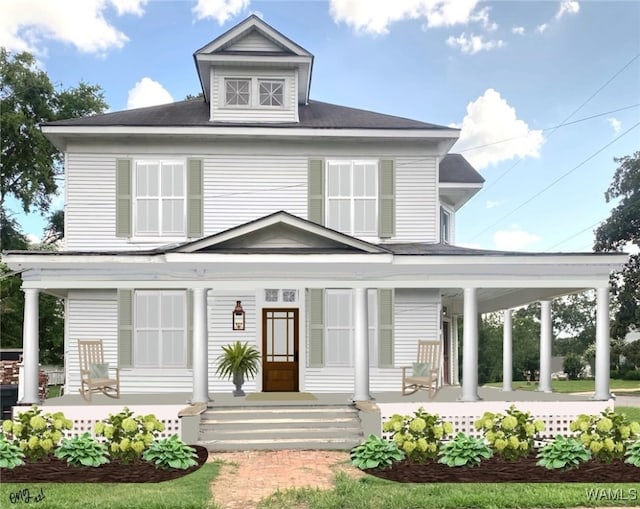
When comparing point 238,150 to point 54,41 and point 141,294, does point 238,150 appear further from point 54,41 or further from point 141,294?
point 54,41

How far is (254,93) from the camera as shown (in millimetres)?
15406

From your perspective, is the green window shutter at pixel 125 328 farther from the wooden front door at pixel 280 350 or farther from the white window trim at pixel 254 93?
the white window trim at pixel 254 93

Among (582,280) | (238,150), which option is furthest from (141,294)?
(582,280)

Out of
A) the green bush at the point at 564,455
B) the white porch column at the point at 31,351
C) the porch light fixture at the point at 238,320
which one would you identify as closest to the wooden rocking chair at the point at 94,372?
the white porch column at the point at 31,351

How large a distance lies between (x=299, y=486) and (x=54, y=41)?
2101 cm

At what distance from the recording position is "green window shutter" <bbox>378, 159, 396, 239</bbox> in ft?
48.5

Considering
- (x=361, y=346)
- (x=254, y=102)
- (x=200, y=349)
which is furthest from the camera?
(x=254, y=102)

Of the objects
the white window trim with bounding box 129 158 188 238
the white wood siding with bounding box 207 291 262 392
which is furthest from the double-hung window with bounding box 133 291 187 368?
the white window trim with bounding box 129 158 188 238

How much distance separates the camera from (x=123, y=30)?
16609 millimetres

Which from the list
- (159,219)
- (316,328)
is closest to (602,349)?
(316,328)

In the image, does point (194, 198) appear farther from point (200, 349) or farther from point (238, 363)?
point (200, 349)

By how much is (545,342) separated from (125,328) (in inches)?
382

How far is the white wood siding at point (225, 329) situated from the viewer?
573 inches

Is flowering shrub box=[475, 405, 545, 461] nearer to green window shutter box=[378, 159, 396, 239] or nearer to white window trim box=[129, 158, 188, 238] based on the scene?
green window shutter box=[378, 159, 396, 239]
